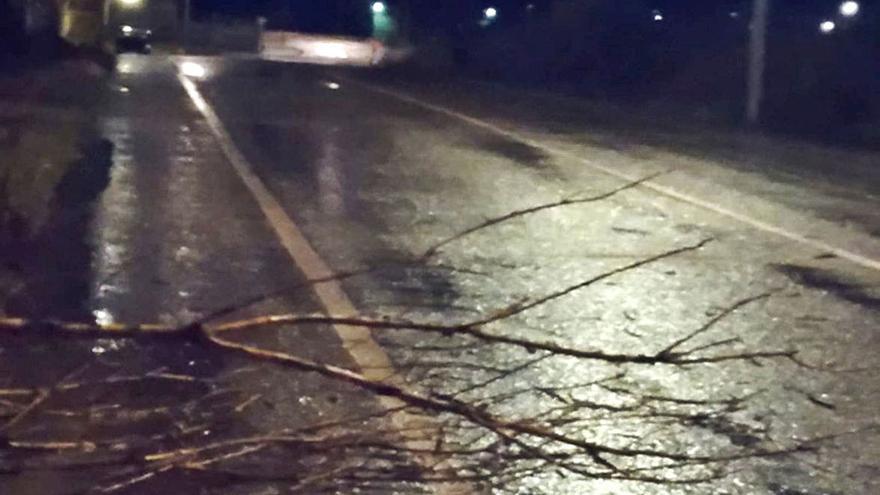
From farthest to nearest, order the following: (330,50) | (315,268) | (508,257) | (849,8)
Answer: (330,50) → (849,8) → (508,257) → (315,268)

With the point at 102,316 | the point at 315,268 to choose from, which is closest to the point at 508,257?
the point at 315,268

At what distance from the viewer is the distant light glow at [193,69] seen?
37812 millimetres

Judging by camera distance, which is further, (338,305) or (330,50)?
(330,50)

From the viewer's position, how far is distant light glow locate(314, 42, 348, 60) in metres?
70.6

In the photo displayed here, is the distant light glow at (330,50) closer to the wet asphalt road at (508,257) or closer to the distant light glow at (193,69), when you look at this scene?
the distant light glow at (193,69)

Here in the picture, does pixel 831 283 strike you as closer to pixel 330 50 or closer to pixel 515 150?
pixel 515 150

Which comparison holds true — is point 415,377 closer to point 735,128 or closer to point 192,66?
point 735,128

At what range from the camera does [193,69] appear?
40.6 metres

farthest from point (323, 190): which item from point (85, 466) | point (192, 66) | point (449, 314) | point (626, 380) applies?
point (192, 66)

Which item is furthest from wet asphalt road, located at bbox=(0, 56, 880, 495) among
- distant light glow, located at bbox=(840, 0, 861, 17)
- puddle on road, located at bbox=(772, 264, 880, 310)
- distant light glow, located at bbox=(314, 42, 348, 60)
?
distant light glow, located at bbox=(314, 42, 348, 60)

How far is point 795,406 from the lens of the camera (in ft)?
25.2

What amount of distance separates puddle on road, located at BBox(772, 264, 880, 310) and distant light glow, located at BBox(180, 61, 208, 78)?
86.3ft

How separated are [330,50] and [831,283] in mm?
62541

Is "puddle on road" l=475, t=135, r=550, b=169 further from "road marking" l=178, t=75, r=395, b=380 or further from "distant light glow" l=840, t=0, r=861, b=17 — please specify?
"distant light glow" l=840, t=0, r=861, b=17
